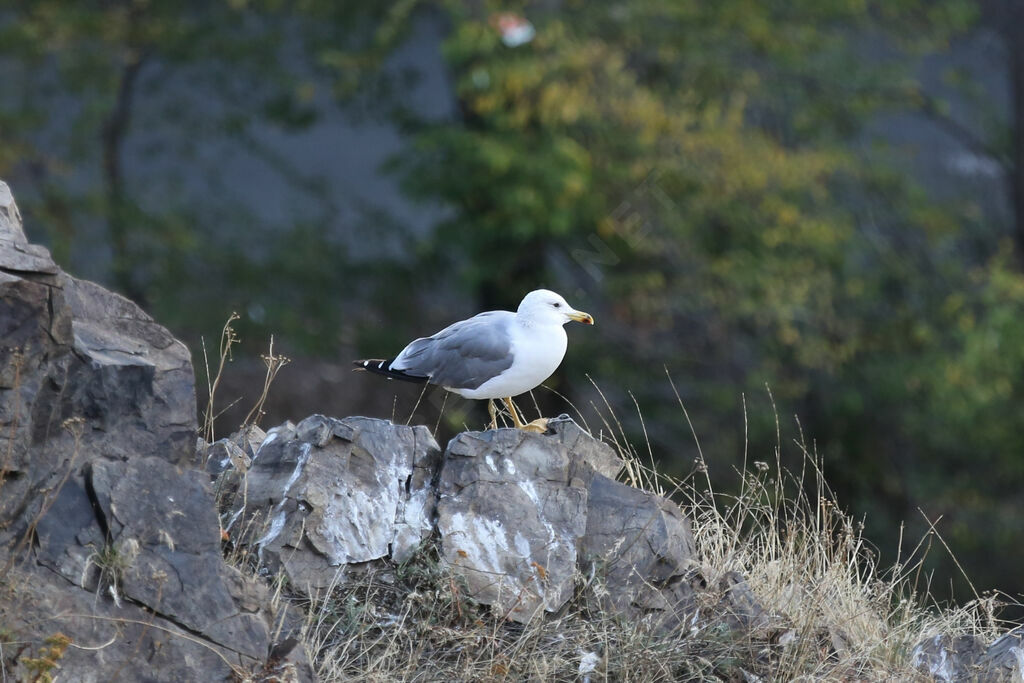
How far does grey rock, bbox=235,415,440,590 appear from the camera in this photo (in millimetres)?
4352

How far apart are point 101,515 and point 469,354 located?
5.36 ft

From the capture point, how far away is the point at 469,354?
5.02m

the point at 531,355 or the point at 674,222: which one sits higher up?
the point at 531,355

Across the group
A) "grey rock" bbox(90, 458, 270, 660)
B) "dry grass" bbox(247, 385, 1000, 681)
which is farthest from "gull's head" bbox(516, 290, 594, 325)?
"grey rock" bbox(90, 458, 270, 660)

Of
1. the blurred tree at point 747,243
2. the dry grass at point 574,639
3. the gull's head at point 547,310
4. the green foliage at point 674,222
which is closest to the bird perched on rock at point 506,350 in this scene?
the gull's head at point 547,310

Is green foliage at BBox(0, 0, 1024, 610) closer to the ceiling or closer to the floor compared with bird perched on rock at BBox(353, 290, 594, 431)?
closer to the floor

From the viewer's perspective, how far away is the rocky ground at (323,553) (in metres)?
3.72

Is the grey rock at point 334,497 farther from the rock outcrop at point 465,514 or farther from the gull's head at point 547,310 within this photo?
the gull's head at point 547,310

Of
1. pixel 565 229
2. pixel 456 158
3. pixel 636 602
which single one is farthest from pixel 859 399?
pixel 636 602

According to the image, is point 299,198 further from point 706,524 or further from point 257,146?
point 706,524

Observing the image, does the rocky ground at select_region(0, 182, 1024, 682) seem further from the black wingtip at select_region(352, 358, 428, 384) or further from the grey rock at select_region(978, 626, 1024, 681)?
the black wingtip at select_region(352, 358, 428, 384)

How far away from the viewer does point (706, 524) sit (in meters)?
5.21

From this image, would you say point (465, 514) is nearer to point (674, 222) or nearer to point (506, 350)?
point (506, 350)

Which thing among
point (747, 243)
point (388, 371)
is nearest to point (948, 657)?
point (388, 371)
